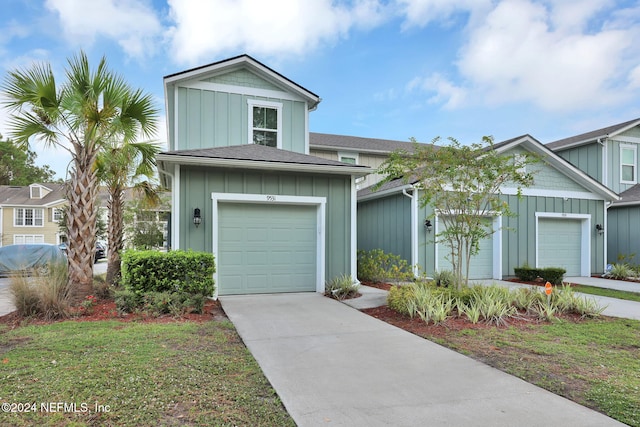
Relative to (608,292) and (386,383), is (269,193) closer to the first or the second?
(386,383)

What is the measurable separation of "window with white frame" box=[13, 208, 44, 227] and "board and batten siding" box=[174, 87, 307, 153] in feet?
91.0

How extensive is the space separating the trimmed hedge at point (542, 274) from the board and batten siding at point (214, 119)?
8.08 metres

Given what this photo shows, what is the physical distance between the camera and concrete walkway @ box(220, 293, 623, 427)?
2971mm

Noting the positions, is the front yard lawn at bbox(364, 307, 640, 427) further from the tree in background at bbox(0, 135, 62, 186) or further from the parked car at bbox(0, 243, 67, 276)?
the tree in background at bbox(0, 135, 62, 186)

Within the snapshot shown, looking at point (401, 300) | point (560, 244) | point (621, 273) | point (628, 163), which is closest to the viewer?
point (401, 300)

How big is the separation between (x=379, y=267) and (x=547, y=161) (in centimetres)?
690

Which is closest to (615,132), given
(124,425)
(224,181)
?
(224,181)

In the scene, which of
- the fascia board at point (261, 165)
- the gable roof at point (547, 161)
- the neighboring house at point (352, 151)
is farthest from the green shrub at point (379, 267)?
the neighboring house at point (352, 151)

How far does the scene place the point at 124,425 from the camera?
2756 millimetres

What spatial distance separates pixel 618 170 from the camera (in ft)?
51.5

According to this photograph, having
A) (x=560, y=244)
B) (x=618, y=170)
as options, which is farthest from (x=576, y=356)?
(x=618, y=170)

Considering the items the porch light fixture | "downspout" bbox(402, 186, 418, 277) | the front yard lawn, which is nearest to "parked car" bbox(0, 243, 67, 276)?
the porch light fixture

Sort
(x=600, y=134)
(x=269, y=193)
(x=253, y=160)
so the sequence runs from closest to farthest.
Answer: (x=253, y=160), (x=269, y=193), (x=600, y=134)

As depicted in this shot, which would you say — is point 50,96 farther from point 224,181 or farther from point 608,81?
point 608,81
